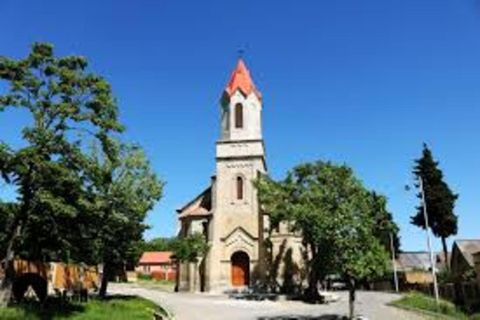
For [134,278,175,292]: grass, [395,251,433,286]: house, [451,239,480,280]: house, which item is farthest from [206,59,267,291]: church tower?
[395,251,433,286]: house

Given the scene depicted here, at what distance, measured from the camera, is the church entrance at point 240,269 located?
41.8 m

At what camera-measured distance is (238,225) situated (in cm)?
4244

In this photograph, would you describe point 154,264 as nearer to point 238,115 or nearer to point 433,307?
point 238,115

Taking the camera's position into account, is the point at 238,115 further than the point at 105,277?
Yes

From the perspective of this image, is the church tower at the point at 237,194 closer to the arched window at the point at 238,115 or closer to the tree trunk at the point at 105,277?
the arched window at the point at 238,115

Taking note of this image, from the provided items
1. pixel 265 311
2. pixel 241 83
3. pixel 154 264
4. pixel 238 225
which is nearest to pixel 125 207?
pixel 265 311

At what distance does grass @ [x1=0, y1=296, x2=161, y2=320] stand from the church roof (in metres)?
20.3

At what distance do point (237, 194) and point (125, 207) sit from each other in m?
17.3

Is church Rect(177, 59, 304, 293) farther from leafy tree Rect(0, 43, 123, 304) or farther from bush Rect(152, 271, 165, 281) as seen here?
bush Rect(152, 271, 165, 281)

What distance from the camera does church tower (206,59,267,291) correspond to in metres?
41.7

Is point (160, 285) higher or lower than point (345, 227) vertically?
lower

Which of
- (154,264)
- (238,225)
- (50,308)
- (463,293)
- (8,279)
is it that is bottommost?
(463,293)

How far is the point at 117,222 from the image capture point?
27.0 m

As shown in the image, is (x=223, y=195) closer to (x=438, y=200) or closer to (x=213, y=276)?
(x=213, y=276)
